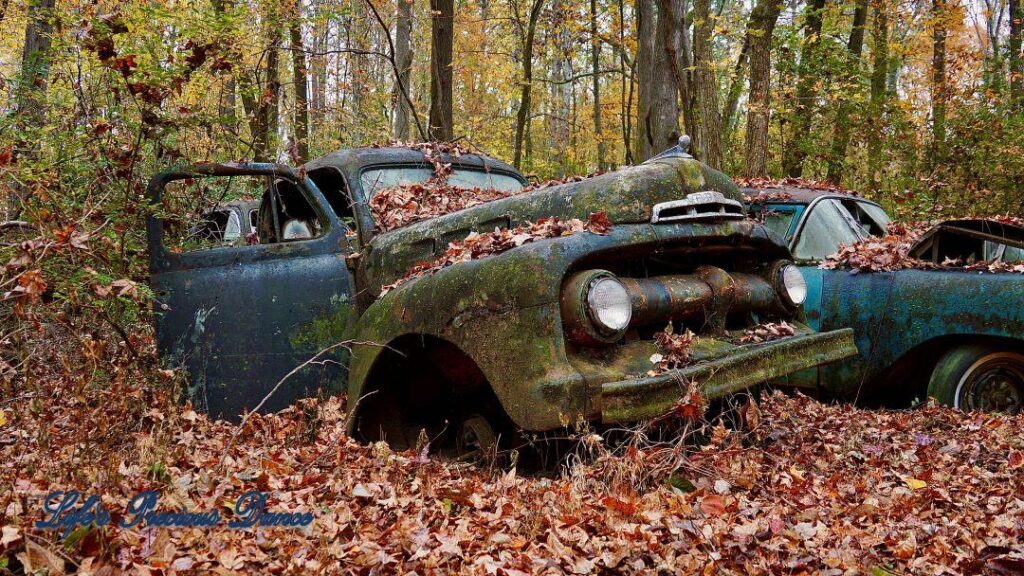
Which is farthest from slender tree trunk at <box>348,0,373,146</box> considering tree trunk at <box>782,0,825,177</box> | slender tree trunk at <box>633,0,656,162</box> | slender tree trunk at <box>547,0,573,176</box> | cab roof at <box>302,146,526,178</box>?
cab roof at <box>302,146,526,178</box>

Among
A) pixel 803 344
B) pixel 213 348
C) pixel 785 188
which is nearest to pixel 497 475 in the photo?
pixel 803 344

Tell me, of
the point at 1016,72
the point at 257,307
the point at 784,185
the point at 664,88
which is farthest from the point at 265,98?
the point at 1016,72

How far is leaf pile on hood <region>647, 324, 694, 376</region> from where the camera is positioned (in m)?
3.44

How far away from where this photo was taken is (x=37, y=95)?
21.5 ft

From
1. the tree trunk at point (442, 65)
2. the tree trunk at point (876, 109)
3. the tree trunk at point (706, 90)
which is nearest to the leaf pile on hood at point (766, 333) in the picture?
the tree trunk at point (706, 90)

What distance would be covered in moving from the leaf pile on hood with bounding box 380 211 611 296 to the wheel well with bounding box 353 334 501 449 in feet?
1.35

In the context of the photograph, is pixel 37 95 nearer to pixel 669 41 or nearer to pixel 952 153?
pixel 669 41

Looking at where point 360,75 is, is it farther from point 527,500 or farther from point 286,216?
point 527,500

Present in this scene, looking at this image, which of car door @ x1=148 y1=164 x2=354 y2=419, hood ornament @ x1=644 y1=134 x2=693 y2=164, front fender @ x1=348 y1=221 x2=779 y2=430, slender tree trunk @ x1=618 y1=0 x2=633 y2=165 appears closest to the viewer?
front fender @ x1=348 y1=221 x2=779 y2=430

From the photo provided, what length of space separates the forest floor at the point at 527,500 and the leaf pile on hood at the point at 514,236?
965 mm

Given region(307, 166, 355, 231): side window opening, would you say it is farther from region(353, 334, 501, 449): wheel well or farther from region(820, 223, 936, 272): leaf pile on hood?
region(820, 223, 936, 272): leaf pile on hood

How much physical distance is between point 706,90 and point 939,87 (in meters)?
6.09

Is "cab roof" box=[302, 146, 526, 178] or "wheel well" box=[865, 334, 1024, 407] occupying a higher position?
"cab roof" box=[302, 146, 526, 178]

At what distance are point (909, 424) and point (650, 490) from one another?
2.25 meters
